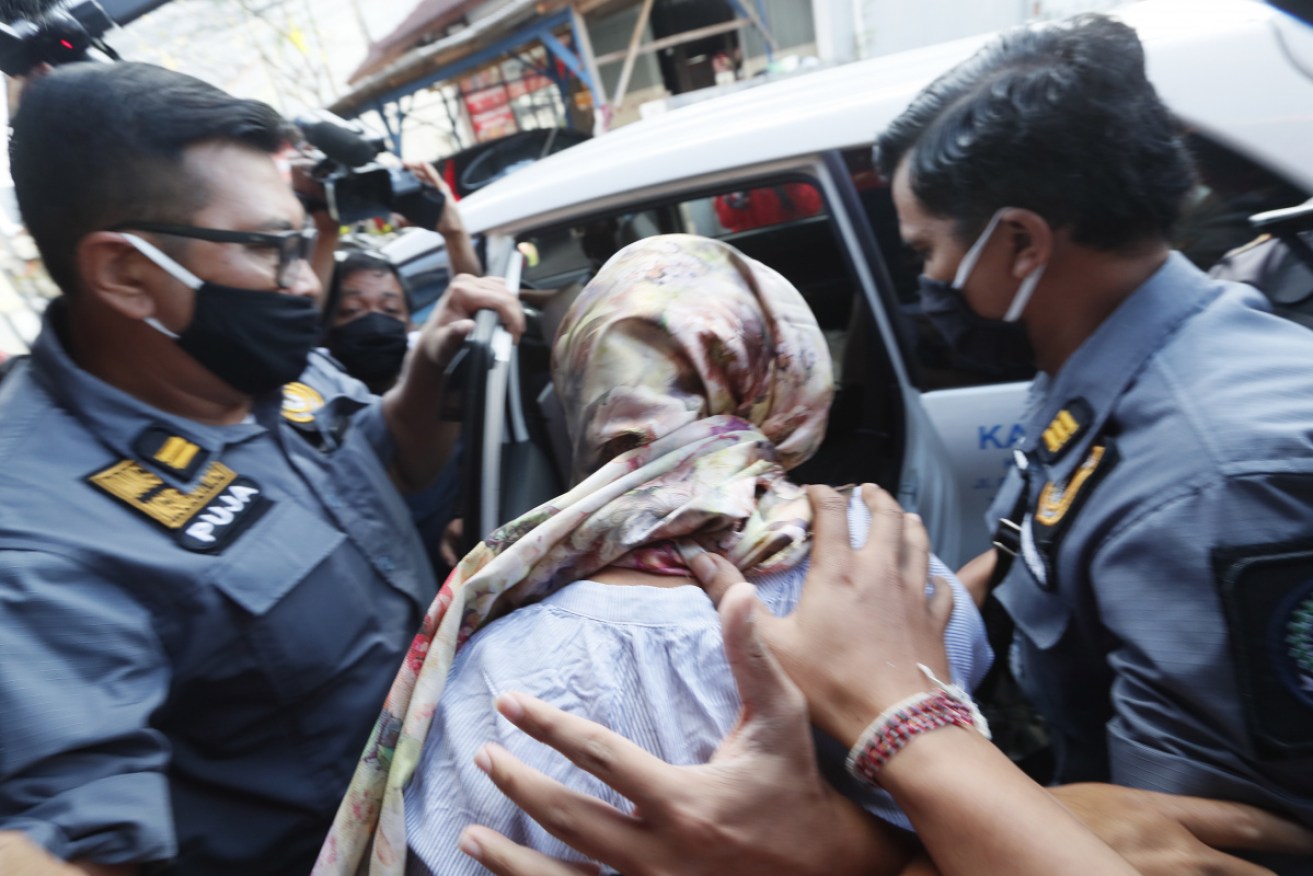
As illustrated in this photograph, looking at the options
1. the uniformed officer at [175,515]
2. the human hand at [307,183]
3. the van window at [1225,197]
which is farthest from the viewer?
the human hand at [307,183]

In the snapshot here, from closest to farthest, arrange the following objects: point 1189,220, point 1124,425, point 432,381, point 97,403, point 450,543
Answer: point 1124,425 → point 97,403 → point 1189,220 → point 432,381 → point 450,543

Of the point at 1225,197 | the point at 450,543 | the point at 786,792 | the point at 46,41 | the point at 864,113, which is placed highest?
the point at 46,41

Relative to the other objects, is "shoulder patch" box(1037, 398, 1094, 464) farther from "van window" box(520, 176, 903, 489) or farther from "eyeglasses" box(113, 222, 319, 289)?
"eyeglasses" box(113, 222, 319, 289)

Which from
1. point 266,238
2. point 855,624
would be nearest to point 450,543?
point 266,238

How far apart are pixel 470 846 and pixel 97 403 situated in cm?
111

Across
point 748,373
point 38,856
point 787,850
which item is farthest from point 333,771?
point 748,373

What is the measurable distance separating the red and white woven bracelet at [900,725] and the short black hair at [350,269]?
2.43 metres

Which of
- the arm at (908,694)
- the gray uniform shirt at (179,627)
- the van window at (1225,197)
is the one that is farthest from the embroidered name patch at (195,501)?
the van window at (1225,197)

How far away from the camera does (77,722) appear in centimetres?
99

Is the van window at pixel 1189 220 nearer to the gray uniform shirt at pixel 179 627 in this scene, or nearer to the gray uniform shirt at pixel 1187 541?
the gray uniform shirt at pixel 1187 541

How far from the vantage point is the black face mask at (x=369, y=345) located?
2.62m

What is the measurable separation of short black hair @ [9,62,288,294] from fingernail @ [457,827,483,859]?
129cm

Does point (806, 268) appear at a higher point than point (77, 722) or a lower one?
lower

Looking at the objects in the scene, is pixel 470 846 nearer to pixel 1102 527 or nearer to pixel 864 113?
pixel 1102 527
